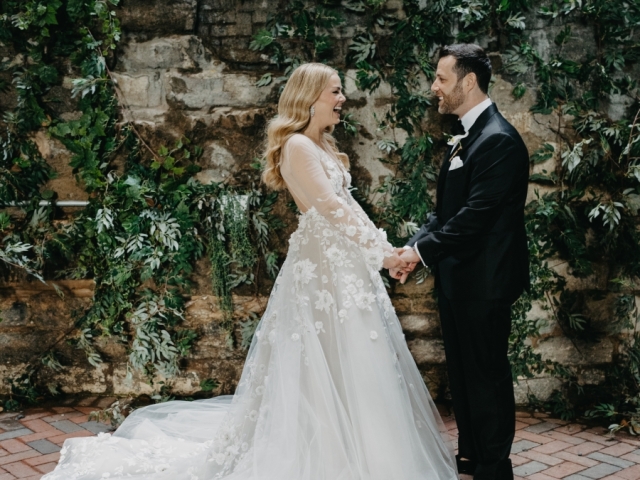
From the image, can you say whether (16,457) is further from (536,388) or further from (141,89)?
(536,388)

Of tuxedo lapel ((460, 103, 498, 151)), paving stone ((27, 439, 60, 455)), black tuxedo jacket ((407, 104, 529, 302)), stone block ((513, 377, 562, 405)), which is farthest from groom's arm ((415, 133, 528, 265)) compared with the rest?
paving stone ((27, 439, 60, 455))

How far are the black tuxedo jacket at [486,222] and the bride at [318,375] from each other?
33cm

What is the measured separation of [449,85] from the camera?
10.4ft

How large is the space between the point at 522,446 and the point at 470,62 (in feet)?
6.92

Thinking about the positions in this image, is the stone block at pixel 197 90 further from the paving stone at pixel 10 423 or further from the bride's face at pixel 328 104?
the paving stone at pixel 10 423

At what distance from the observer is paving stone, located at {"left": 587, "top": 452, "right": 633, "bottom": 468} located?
11.2 feet

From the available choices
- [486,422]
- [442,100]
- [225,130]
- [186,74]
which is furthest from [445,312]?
[186,74]

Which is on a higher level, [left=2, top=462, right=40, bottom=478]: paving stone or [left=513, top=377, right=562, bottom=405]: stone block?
[left=2, top=462, right=40, bottom=478]: paving stone

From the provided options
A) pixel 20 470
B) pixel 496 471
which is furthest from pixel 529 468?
pixel 20 470

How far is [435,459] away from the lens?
3.06 meters

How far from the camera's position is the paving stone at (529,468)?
131 inches

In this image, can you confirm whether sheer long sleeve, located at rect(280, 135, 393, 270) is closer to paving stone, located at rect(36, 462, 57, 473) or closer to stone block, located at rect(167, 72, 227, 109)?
stone block, located at rect(167, 72, 227, 109)

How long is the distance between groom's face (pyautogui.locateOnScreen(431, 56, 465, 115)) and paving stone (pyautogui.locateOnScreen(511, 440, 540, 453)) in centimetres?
190

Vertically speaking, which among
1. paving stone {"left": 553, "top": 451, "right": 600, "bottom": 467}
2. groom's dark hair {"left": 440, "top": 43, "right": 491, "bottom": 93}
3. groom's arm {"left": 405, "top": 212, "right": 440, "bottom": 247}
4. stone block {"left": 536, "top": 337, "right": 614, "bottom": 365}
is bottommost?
paving stone {"left": 553, "top": 451, "right": 600, "bottom": 467}
